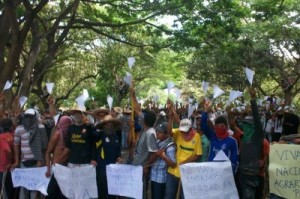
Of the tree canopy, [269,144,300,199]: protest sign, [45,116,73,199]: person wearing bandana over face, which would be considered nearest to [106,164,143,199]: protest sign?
[45,116,73,199]: person wearing bandana over face

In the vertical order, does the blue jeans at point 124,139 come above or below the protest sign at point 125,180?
above

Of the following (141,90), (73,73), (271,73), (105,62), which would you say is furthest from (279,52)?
(141,90)

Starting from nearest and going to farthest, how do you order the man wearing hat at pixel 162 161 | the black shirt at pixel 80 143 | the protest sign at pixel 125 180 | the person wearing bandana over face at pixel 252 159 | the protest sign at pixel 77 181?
the person wearing bandana over face at pixel 252 159 → the man wearing hat at pixel 162 161 → the protest sign at pixel 125 180 → the black shirt at pixel 80 143 → the protest sign at pixel 77 181

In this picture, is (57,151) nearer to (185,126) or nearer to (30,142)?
(30,142)

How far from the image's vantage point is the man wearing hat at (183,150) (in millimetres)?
6980

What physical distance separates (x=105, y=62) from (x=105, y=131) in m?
18.1

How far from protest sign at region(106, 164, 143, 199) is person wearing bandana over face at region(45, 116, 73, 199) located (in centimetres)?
80

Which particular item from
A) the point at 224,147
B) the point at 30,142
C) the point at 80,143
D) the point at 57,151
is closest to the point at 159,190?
the point at 224,147

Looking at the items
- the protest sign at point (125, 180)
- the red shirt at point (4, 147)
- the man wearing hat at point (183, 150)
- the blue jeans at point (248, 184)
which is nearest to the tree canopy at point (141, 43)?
the red shirt at point (4, 147)

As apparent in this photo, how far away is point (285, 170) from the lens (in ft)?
21.1

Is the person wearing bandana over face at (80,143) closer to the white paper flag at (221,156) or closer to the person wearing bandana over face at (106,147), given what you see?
the person wearing bandana over face at (106,147)

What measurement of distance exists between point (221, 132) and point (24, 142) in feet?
11.0

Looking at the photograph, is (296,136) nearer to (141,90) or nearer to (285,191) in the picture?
(285,191)

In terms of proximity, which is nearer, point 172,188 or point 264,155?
point 264,155
